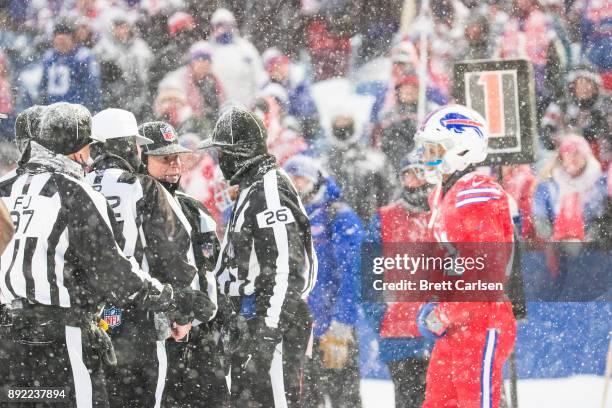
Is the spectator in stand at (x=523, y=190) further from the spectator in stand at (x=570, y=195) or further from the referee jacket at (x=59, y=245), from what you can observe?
the referee jacket at (x=59, y=245)

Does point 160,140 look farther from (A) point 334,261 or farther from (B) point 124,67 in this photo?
(B) point 124,67

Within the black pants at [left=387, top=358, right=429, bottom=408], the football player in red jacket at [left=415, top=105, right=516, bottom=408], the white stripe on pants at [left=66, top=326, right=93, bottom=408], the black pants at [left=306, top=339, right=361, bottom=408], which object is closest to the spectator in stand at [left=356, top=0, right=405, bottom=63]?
the black pants at [left=306, top=339, right=361, bottom=408]

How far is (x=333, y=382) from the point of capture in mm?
6871

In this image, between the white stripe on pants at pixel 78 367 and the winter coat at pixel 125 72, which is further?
the winter coat at pixel 125 72

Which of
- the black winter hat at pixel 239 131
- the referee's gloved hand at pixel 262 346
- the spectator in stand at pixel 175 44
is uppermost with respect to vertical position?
the spectator in stand at pixel 175 44

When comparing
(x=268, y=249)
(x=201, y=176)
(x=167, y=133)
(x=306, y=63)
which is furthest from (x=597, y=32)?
(x=268, y=249)

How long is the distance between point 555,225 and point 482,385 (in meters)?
3.05

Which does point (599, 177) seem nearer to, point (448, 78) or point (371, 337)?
point (448, 78)

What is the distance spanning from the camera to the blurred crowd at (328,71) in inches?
303

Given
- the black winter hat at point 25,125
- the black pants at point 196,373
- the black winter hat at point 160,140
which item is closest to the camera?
the black winter hat at point 25,125

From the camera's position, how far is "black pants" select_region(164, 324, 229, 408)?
507 cm

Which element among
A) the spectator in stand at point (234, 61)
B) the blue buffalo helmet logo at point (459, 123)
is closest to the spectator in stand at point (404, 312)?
the blue buffalo helmet logo at point (459, 123)

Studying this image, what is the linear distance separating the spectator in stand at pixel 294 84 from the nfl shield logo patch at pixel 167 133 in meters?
2.75

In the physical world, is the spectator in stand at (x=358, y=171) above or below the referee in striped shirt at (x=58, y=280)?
above
